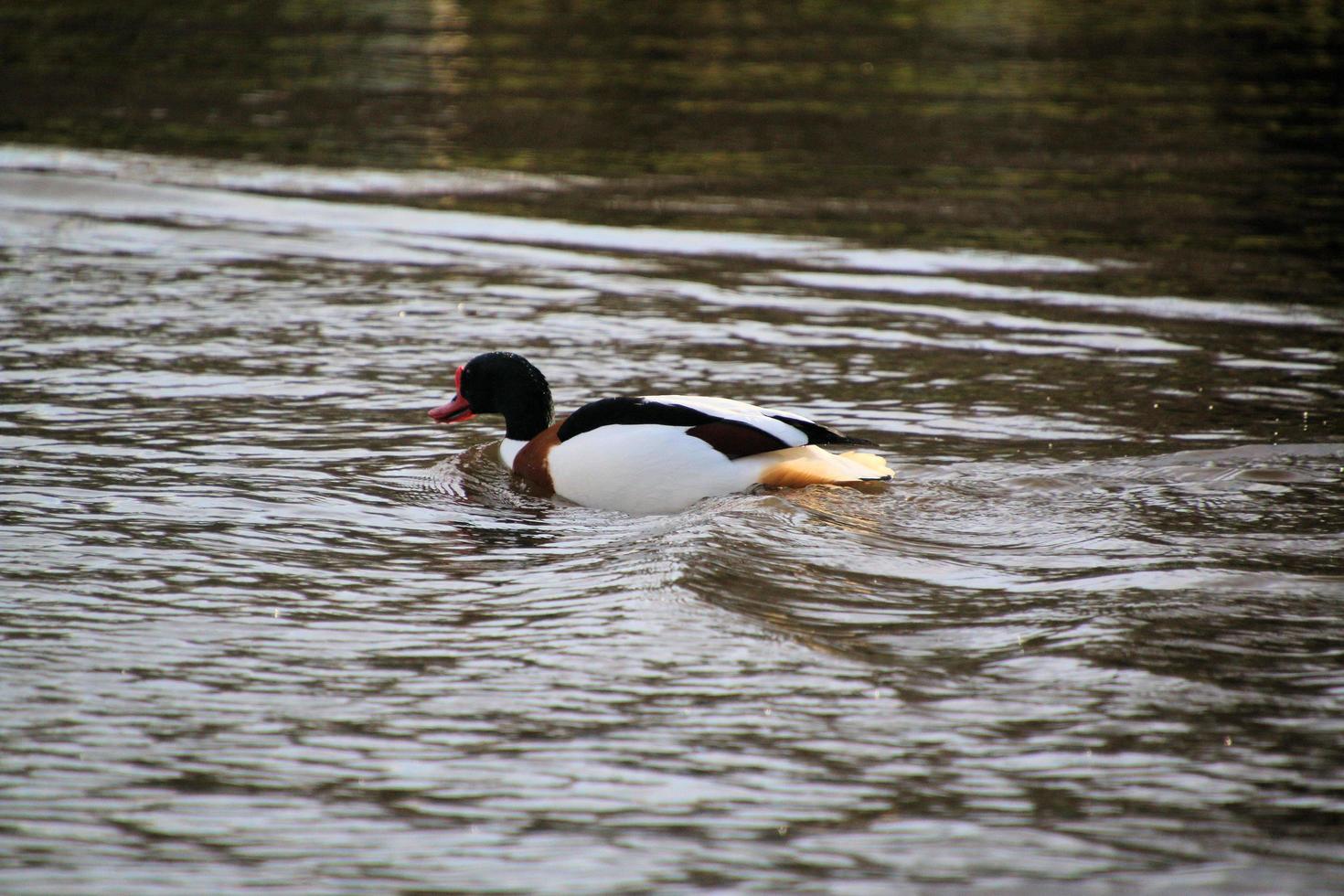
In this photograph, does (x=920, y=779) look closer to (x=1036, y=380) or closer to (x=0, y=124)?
(x=1036, y=380)

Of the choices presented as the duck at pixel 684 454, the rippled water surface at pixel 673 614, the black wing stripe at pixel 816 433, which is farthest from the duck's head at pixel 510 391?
the black wing stripe at pixel 816 433

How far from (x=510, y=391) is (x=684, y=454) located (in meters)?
1.47

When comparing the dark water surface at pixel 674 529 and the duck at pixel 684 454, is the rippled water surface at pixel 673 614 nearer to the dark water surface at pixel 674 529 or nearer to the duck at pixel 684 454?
the dark water surface at pixel 674 529

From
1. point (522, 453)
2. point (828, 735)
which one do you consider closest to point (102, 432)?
point (522, 453)

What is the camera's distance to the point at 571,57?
2942cm

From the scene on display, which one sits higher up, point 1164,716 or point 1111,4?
point 1111,4

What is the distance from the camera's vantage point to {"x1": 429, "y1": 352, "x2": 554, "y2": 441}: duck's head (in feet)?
30.8

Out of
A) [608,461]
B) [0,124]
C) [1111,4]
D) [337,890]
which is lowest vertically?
[337,890]

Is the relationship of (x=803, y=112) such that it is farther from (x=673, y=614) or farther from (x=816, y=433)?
(x=673, y=614)

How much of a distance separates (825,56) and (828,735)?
85.2 feet

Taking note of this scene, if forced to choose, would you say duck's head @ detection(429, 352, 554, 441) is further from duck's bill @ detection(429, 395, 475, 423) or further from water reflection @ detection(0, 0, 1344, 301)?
water reflection @ detection(0, 0, 1344, 301)

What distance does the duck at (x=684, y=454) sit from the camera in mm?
8320

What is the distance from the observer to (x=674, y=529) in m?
8.02

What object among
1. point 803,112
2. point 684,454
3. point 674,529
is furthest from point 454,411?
point 803,112
